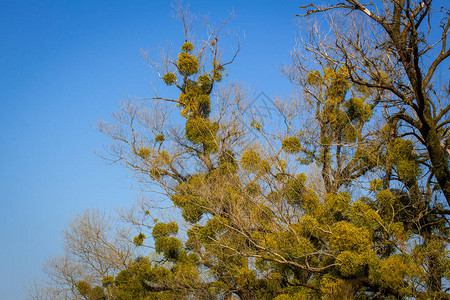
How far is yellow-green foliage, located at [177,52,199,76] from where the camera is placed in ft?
46.9

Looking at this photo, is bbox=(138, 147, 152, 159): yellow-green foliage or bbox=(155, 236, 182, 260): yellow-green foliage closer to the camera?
bbox=(155, 236, 182, 260): yellow-green foliage

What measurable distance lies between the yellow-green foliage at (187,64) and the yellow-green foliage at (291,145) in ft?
15.5

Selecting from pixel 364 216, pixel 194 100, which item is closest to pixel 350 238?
pixel 364 216

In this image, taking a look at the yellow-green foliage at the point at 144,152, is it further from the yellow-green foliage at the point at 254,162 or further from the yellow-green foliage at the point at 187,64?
the yellow-green foliage at the point at 254,162

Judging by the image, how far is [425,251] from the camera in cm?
891

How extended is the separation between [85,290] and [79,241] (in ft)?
6.12

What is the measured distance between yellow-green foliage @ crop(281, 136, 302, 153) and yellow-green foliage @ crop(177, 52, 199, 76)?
4726 millimetres

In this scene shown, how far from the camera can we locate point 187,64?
1432 cm

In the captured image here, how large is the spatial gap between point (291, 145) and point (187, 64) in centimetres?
506

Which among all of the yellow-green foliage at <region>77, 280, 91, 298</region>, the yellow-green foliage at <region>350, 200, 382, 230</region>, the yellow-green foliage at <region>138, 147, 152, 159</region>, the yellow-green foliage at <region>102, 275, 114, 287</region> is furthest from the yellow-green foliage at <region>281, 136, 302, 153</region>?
the yellow-green foliage at <region>77, 280, 91, 298</region>

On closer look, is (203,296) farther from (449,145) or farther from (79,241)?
(449,145)

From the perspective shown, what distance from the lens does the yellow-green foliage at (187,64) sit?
14.3m

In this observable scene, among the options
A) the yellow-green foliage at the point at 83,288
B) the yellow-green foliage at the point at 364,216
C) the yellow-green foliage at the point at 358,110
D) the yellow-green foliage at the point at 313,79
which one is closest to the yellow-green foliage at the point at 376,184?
the yellow-green foliage at the point at 364,216

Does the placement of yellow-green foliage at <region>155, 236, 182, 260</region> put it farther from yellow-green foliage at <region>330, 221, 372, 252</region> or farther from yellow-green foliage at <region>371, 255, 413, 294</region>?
yellow-green foliage at <region>371, 255, 413, 294</region>
